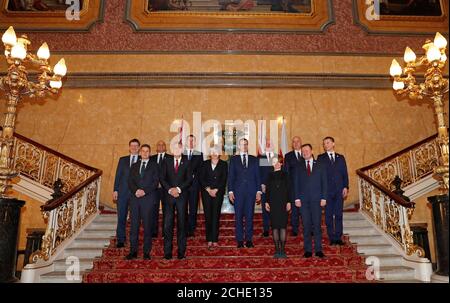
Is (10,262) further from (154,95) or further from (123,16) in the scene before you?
(123,16)

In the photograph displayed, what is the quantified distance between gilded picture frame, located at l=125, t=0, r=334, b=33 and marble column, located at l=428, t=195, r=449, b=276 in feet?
21.0

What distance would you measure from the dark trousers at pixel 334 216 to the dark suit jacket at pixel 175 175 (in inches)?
79.3

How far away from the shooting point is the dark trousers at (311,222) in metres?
4.53

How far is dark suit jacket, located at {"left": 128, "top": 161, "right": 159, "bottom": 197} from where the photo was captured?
4.62m

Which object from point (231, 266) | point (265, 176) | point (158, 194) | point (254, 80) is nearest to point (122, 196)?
point (158, 194)

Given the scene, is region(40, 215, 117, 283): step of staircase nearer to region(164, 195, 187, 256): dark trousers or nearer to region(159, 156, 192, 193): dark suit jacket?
region(164, 195, 187, 256): dark trousers

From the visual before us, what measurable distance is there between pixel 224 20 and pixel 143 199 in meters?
6.17

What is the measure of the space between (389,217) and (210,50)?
19.2ft

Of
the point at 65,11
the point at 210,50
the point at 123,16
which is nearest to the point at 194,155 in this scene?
the point at 210,50

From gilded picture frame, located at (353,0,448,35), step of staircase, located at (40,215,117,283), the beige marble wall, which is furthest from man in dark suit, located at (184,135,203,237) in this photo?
gilded picture frame, located at (353,0,448,35)

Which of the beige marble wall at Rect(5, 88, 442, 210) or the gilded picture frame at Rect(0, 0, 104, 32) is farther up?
the gilded picture frame at Rect(0, 0, 104, 32)

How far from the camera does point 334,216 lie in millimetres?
5047

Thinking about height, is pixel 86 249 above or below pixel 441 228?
below

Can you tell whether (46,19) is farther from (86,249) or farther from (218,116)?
(86,249)
